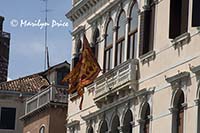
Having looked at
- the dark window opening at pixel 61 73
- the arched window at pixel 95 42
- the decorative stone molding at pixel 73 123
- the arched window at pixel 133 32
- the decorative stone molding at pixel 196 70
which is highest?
the dark window opening at pixel 61 73

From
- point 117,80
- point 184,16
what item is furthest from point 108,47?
point 184,16

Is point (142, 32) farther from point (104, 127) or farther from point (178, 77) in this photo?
point (104, 127)

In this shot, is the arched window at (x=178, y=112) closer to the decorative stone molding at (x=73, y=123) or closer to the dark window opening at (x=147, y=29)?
the dark window opening at (x=147, y=29)

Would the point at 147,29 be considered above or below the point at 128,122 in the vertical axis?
above

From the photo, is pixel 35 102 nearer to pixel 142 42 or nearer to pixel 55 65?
pixel 55 65

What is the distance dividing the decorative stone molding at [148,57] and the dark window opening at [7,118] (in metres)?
28.5

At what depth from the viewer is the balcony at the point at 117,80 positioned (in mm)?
29656

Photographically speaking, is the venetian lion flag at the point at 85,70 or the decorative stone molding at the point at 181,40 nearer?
the decorative stone molding at the point at 181,40

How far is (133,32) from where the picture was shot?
30.8m

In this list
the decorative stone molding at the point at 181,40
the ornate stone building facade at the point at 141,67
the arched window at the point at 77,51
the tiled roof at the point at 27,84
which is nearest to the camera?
the ornate stone building facade at the point at 141,67

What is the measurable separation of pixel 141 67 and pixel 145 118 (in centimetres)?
167

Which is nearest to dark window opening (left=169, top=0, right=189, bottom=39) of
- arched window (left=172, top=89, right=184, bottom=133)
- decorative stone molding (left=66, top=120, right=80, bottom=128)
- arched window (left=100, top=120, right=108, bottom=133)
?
arched window (left=172, top=89, right=184, bottom=133)

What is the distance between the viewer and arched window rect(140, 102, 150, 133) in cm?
2877

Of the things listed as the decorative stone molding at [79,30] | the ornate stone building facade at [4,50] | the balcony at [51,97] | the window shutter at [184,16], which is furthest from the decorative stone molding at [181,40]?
the ornate stone building facade at [4,50]
